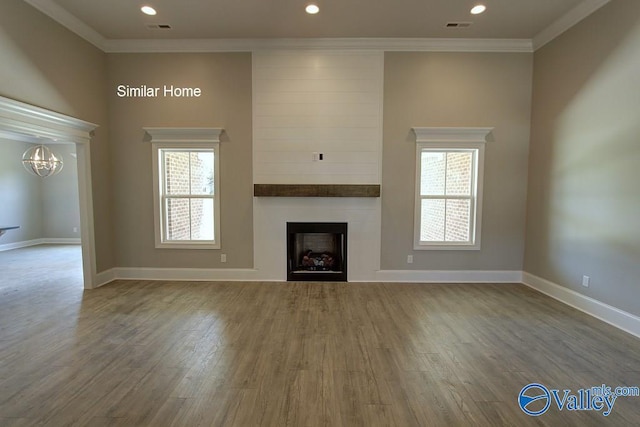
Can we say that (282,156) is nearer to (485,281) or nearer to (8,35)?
(8,35)

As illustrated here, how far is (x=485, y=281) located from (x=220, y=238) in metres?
4.24

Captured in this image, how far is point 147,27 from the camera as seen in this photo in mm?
3932

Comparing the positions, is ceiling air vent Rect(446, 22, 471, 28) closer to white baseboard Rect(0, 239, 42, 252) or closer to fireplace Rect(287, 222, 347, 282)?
fireplace Rect(287, 222, 347, 282)

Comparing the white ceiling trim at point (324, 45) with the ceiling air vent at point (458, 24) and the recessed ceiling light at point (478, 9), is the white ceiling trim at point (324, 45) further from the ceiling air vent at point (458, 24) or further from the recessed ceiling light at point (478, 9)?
the recessed ceiling light at point (478, 9)

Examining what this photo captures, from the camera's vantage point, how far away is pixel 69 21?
368cm

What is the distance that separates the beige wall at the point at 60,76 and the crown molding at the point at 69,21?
0.06 metres

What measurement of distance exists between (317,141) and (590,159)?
11.3ft

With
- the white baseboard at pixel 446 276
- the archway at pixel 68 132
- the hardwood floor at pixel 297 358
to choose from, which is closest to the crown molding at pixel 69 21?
the archway at pixel 68 132

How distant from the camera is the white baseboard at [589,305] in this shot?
2.91m

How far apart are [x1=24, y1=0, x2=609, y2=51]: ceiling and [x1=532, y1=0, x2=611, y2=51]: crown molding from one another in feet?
0.03

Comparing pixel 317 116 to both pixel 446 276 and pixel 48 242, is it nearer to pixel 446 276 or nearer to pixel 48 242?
pixel 446 276
